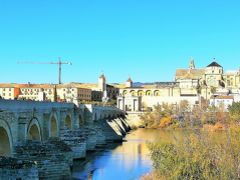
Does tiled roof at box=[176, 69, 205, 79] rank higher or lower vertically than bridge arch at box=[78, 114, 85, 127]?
higher

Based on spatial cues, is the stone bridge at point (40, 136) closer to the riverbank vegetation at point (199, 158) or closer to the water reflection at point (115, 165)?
the water reflection at point (115, 165)

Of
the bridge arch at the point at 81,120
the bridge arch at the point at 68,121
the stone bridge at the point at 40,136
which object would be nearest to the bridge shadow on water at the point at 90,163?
the stone bridge at the point at 40,136

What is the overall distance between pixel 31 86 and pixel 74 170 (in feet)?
273

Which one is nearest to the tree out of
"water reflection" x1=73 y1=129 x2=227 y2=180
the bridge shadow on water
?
"water reflection" x1=73 y1=129 x2=227 y2=180

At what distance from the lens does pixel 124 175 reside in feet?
93.0

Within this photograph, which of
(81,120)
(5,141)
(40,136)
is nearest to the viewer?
(5,141)

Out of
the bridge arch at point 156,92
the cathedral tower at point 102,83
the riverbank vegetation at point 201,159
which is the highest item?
the cathedral tower at point 102,83

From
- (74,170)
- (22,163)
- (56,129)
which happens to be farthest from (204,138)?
(56,129)

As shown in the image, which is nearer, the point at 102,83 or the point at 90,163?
the point at 90,163

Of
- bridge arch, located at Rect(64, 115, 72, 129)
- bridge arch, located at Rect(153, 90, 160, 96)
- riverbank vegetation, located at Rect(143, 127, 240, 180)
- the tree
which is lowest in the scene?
riverbank vegetation, located at Rect(143, 127, 240, 180)

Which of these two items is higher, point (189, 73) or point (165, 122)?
point (189, 73)

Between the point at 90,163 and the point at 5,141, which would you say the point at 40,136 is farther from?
the point at 5,141

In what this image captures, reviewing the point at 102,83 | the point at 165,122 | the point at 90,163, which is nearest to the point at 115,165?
the point at 90,163

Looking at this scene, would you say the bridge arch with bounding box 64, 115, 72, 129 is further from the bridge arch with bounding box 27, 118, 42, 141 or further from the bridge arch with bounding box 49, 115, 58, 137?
the bridge arch with bounding box 27, 118, 42, 141
